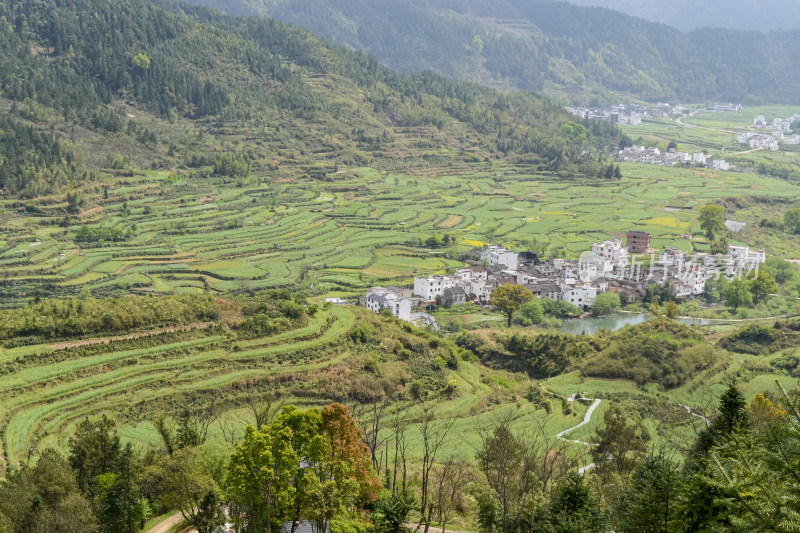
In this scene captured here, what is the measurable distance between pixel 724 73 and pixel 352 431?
18995cm

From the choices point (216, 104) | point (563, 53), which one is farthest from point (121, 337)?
point (563, 53)

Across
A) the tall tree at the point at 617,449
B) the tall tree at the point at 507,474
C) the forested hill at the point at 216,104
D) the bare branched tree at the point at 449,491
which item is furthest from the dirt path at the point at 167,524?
the forested hill at the point at 216,104

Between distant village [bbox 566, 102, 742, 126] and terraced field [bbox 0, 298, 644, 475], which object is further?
distant village [bbox 566, 102, 742, 126]

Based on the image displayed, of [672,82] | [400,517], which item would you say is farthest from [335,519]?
[672,82]

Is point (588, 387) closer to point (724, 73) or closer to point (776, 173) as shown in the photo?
point (776, 173)

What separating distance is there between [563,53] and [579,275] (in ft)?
467

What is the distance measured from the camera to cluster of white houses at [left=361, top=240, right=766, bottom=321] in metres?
52.8

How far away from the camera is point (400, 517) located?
16.2m

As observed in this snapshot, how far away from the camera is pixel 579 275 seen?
187 feet

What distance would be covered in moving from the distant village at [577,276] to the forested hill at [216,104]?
94.7 feet

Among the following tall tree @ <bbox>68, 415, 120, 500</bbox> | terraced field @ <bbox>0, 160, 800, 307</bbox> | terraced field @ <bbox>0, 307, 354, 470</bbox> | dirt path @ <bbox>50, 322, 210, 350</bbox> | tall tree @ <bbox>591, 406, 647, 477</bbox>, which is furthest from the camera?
terraced field @ <bbox>0, 160, 800, 307</bbox>

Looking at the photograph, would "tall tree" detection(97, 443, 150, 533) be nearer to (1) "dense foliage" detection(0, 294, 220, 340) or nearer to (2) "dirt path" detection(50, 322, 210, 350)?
(2) "dirt path" detection(50, 322, 210, 350)

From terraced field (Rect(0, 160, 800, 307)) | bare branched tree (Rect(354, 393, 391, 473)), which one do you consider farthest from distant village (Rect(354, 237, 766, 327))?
bare branched tree (Rect(354, 393, 391, 473))

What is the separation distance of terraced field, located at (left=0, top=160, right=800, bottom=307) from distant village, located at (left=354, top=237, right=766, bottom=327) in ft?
12.1
